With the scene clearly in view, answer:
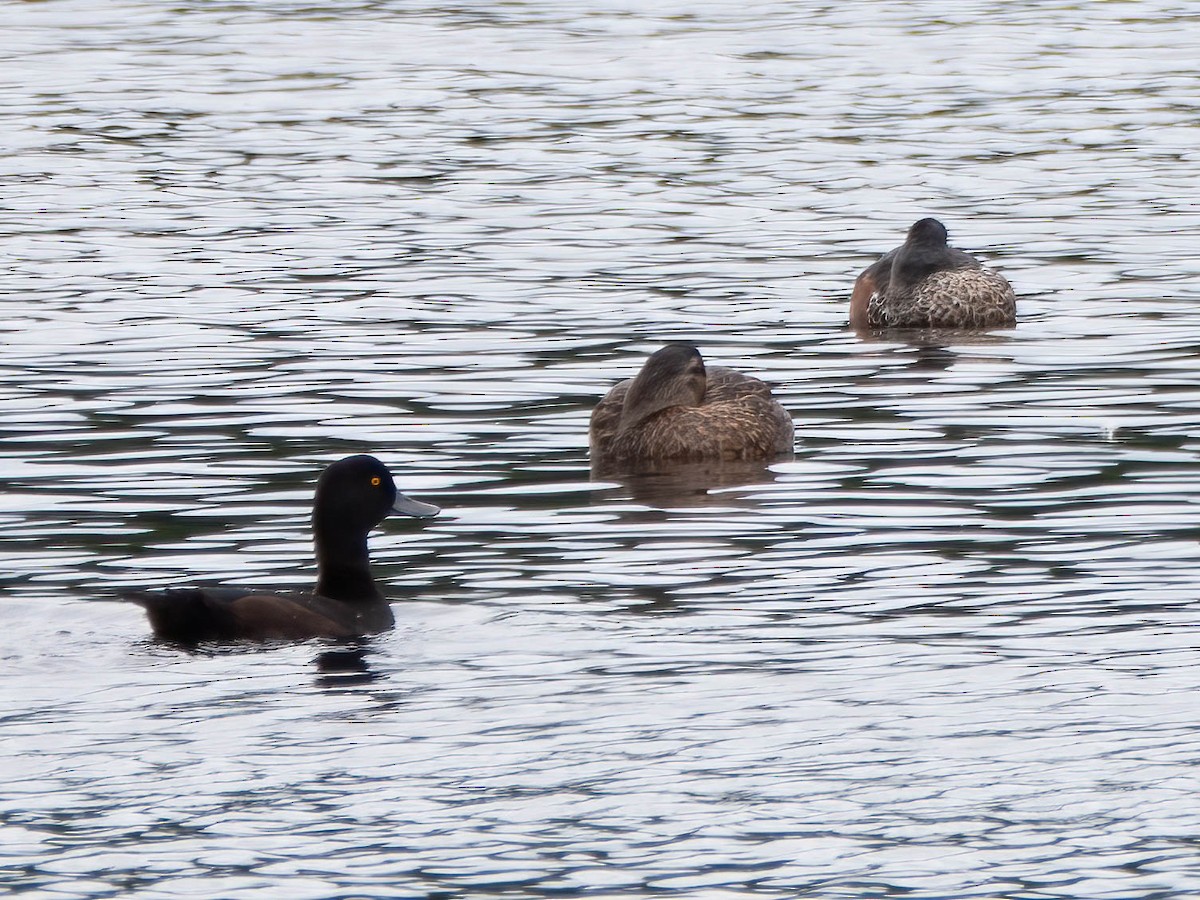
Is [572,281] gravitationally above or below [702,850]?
above

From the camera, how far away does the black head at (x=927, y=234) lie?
23828mm

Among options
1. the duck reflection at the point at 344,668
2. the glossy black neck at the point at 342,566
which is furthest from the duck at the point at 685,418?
the duck reflection at the point at 344,668

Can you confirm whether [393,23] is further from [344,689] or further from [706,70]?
[344,689]

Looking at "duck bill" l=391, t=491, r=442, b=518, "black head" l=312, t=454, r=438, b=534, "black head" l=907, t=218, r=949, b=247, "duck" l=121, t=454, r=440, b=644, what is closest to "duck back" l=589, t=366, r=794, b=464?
"duck bill" l=391, t=491, r=442, b=518

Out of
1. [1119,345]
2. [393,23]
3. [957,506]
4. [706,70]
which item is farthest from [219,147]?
[957,506]

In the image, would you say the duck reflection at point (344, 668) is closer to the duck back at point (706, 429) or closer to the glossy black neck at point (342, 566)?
the glossy black neck at point (342, 566)

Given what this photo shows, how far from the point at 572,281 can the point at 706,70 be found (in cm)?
1590

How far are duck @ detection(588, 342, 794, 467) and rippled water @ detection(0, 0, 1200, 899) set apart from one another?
14.7 inches

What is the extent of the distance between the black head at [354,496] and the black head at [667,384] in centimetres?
397

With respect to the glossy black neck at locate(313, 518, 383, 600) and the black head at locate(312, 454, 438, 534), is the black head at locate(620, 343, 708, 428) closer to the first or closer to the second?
the black head at locate(312, 454, 438, 534)

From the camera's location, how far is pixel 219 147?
32719 millimetres

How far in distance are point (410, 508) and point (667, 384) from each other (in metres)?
4.28

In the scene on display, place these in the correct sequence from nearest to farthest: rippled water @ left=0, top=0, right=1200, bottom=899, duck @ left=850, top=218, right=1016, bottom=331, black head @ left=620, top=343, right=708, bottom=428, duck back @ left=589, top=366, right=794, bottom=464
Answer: rippled water @ left=0, top=0, right=1200, bottom=899, duck back @ left=589, top=366, right=794, bottom=464, black head @ left=620, top=343, right=708, bottom=428, duck @ left=850, top=218, right=1016, bottom=331

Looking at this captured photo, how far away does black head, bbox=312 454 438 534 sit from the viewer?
1304 cm
